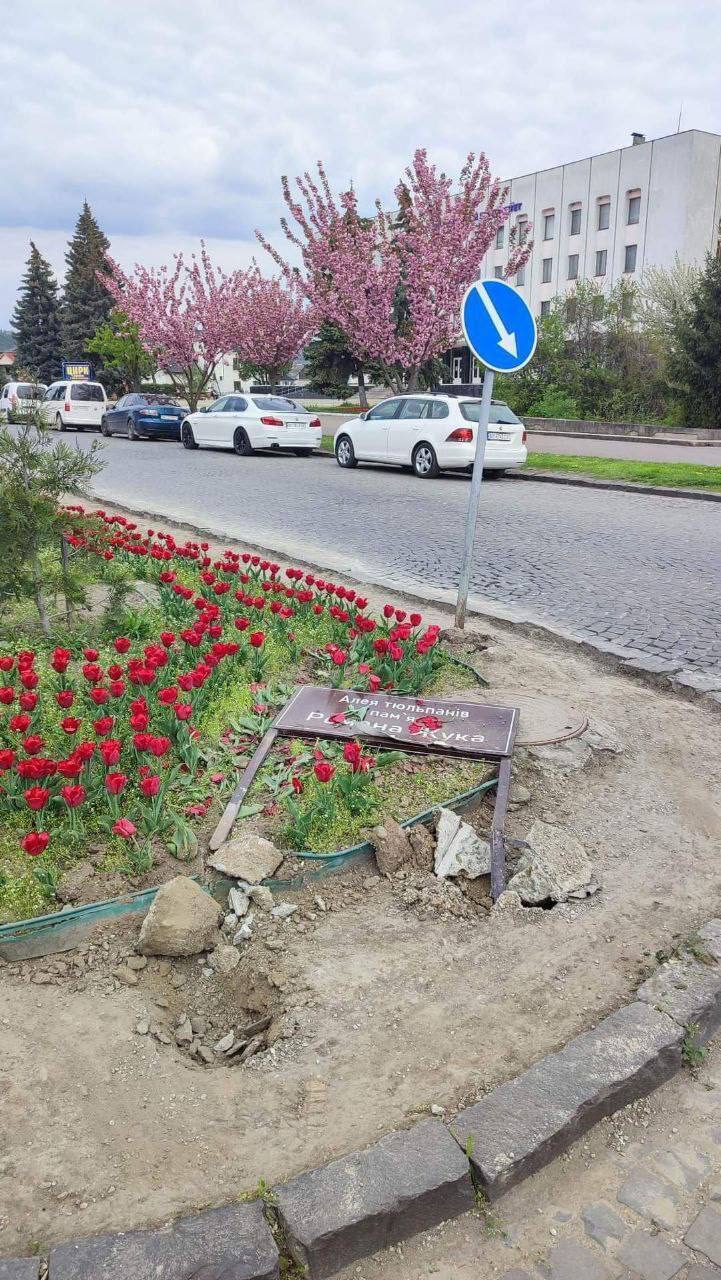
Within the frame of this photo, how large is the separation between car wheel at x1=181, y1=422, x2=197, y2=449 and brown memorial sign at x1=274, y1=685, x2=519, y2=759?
2231 cm

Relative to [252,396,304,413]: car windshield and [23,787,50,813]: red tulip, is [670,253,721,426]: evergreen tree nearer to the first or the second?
[252,396,304,413]: car windshield

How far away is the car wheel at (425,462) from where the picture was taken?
18203mm

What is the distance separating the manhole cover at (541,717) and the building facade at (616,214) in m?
45.3

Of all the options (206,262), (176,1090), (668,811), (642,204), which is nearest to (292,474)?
(668,811)

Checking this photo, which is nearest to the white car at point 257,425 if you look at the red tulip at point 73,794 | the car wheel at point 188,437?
the car wheel at point 188,437

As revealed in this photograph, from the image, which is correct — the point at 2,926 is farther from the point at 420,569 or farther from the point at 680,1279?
the point at 420,569

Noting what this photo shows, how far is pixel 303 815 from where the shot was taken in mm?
3621

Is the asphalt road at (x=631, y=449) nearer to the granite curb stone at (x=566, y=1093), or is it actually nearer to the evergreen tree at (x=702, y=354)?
the evergreen tree at (x=702, y=354)

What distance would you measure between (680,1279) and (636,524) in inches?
434

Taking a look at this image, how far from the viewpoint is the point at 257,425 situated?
23.5 meters

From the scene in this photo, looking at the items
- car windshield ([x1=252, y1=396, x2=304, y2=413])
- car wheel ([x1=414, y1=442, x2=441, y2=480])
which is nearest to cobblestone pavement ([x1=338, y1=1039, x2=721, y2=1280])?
car wheel ([x1=414, y1=442, x2=441, y2=480])

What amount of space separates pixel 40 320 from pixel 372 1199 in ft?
277

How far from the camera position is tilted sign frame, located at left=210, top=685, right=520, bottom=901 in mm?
4234

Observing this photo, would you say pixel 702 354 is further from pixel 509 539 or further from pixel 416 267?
pixel 509 539
